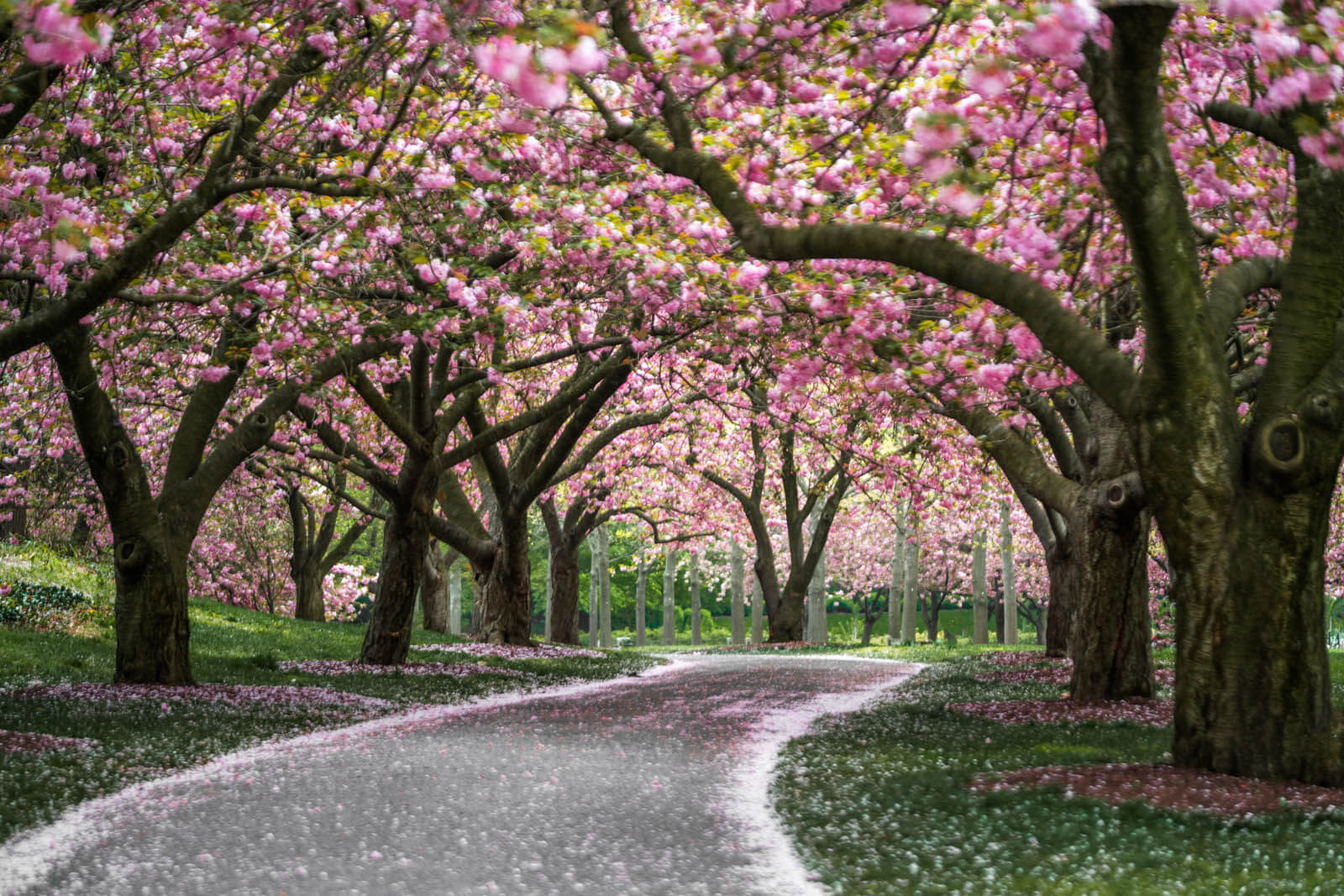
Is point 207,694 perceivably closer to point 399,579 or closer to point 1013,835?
point 399,579

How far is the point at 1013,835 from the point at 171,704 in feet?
30.7

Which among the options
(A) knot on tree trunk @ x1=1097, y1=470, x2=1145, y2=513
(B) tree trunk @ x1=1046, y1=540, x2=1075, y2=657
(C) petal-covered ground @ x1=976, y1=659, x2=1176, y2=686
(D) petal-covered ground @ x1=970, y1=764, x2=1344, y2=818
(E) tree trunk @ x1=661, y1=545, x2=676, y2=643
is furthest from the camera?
(E) tree trunk @ x1=661, y1=545, x2=676, y2=643

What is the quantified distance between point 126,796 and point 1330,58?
9145mm

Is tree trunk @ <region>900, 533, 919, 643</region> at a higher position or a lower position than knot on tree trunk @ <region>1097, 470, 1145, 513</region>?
lower

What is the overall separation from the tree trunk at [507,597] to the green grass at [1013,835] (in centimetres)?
1686

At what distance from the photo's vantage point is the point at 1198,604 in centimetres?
847

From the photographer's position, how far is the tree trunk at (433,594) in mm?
33969

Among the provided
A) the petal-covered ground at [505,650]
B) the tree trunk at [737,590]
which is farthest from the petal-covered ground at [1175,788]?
the tree trunk at [737,590]

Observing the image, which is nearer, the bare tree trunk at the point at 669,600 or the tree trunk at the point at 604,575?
the tree trunk at the point at 604,575

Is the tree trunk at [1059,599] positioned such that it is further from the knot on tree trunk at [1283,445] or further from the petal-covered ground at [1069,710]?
the knot on tree trunk at [1283,445]

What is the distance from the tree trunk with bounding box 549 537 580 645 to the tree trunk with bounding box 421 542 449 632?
3549mm

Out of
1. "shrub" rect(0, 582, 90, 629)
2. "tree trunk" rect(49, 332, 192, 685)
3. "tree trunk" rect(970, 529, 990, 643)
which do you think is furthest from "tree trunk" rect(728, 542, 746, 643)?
"tree trunk" rect(49, 332, 192, 685)

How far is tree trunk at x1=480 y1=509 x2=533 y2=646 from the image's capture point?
88.0 ft

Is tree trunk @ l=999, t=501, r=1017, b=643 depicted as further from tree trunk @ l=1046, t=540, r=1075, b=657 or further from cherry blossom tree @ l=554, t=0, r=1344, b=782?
cherry blossom tree @ l=554, t=0, r=1344, b=782
